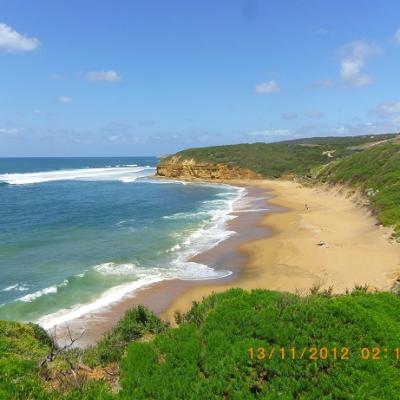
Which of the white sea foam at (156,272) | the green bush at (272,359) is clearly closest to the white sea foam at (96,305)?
the white sea foam at (156,272)

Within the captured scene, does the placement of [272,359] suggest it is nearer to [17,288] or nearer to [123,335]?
[123,335]

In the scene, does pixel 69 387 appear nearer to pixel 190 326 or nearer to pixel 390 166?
pixel 190 326

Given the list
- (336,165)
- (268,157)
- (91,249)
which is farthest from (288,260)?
(268,157)

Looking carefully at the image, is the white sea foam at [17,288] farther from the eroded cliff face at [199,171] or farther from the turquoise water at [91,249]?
the eroded cliff face at [199,171]

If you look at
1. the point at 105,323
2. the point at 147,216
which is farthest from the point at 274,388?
the point at 147,216

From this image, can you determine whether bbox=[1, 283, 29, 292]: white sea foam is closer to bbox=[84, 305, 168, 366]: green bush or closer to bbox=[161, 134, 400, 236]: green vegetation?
bbox=[84, 305, 168, 366]: green bush
